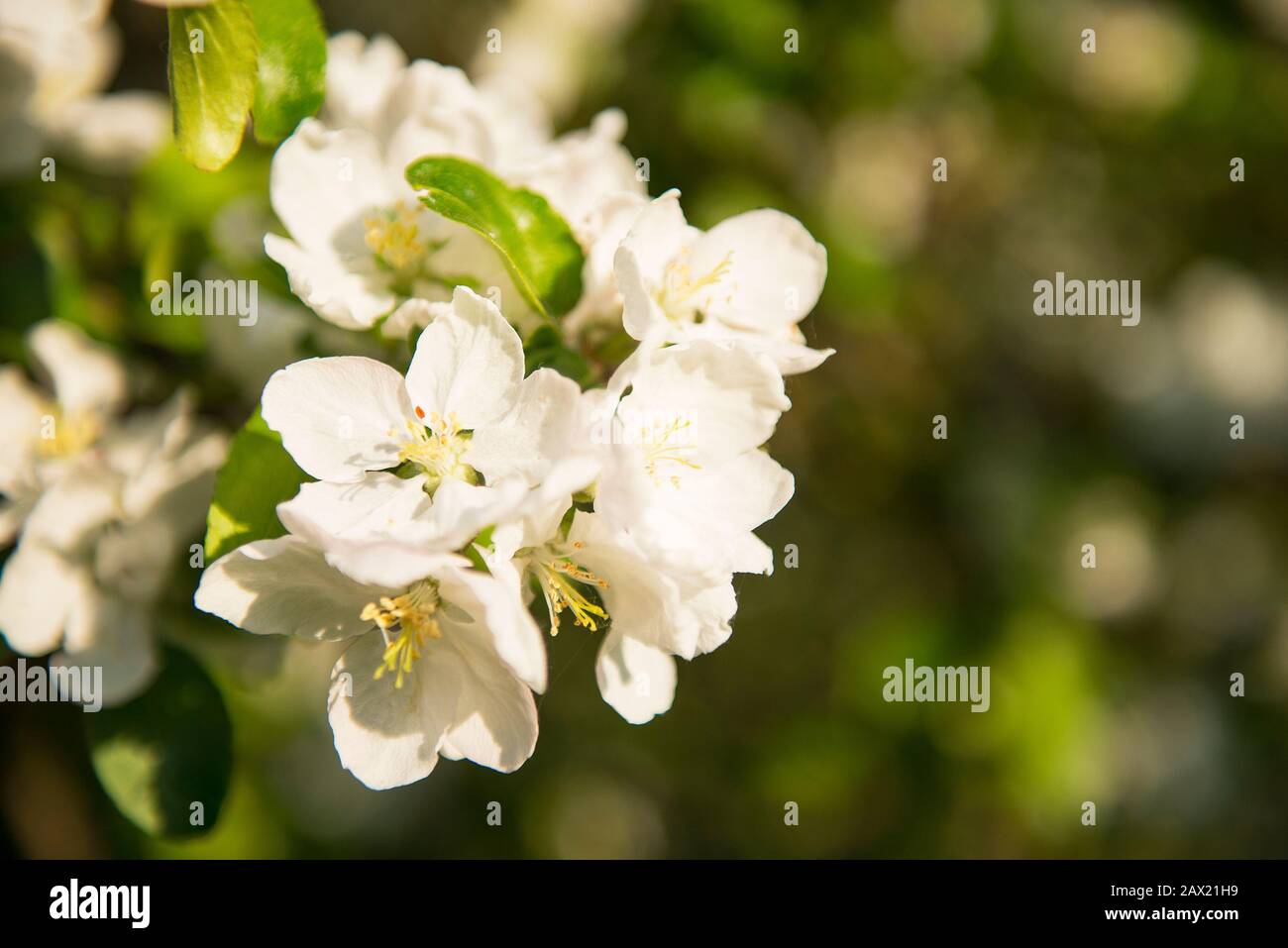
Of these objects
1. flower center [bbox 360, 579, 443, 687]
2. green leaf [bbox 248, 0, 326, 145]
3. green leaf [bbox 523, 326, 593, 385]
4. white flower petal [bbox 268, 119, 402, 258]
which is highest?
green leaf [bbox 248, 0, 326, 145]

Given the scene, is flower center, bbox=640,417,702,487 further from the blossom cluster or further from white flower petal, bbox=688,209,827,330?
white flower petal, bbox=688,209,827,330

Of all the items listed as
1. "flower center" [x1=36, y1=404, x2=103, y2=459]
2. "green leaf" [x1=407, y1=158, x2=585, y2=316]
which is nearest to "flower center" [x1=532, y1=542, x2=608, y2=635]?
"green leaf" [x1=407, y1=158, x2=585, y2=316]

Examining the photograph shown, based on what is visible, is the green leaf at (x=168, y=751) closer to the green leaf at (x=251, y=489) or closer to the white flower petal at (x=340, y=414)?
the green leaf at (x=251, y=489)

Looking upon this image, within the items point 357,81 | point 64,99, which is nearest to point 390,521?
point 357,81

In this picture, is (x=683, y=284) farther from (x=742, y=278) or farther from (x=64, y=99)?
(x=64, y=99)
